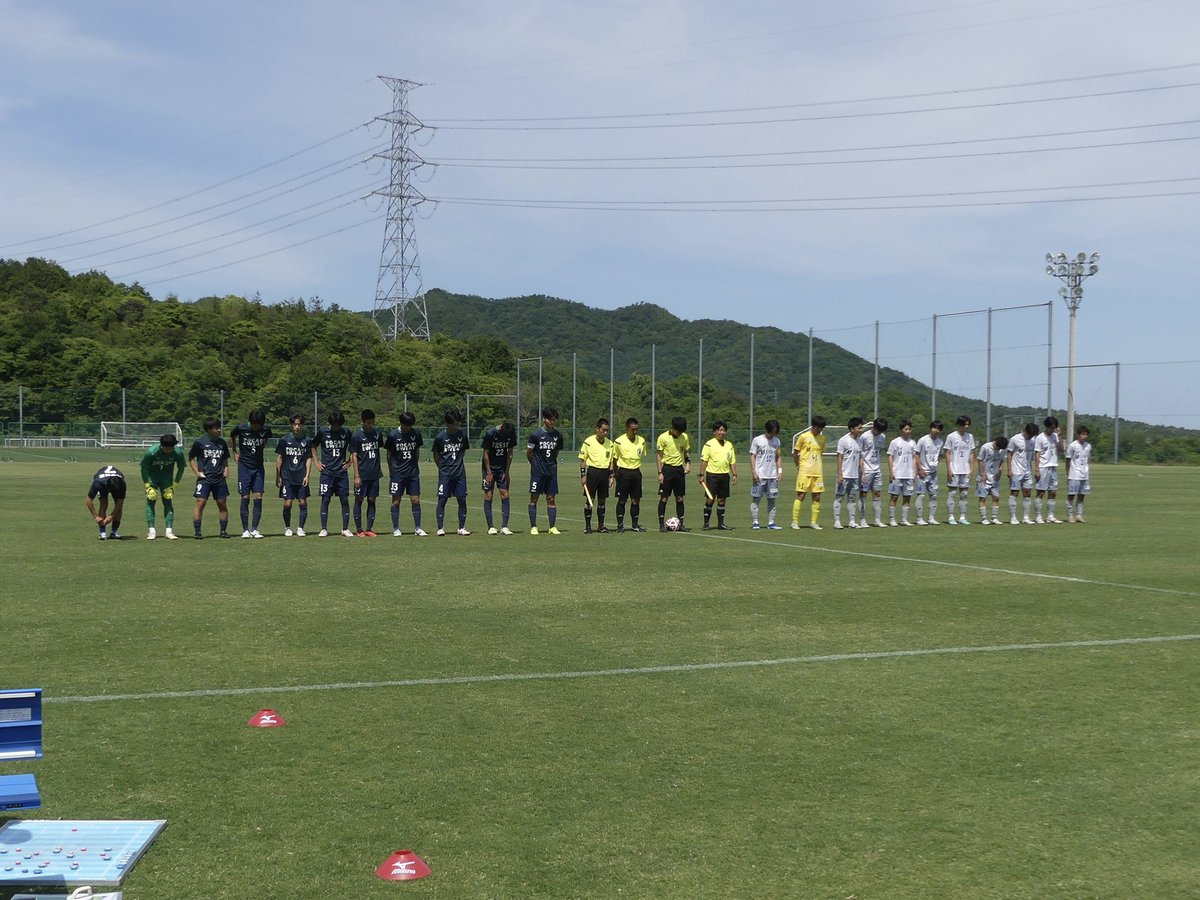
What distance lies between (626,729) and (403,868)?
2.36m

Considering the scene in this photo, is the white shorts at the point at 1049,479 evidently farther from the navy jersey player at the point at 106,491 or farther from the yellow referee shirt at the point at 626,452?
the navy jersey player at the point at 106,491

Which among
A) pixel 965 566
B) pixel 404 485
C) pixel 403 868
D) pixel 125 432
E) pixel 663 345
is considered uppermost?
pixel 663 345

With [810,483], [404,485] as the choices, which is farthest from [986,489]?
[404,485]

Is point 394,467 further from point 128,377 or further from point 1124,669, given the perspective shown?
point 128,377

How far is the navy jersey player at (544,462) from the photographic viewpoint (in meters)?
19.6

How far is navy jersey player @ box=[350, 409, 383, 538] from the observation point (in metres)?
19.2

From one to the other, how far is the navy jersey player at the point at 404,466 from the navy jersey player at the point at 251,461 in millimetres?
1931

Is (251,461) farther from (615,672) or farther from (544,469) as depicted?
(615,672)

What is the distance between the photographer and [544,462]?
19922mm

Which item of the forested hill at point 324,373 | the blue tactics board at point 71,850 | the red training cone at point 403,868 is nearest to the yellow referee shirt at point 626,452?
the blue tactics board at point 71,850

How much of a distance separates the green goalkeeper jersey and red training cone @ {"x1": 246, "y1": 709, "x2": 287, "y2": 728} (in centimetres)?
1161

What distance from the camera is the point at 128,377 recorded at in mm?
73125

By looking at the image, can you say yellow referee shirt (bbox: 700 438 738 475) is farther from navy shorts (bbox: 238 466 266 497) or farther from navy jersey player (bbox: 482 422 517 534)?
navy shorts (bbox: 238 466 266 497)

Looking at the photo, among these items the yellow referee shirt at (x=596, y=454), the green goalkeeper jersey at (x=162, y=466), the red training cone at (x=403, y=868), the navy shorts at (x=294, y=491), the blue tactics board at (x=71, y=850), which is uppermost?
the yellow referee shirt at (x=596, y=454)
